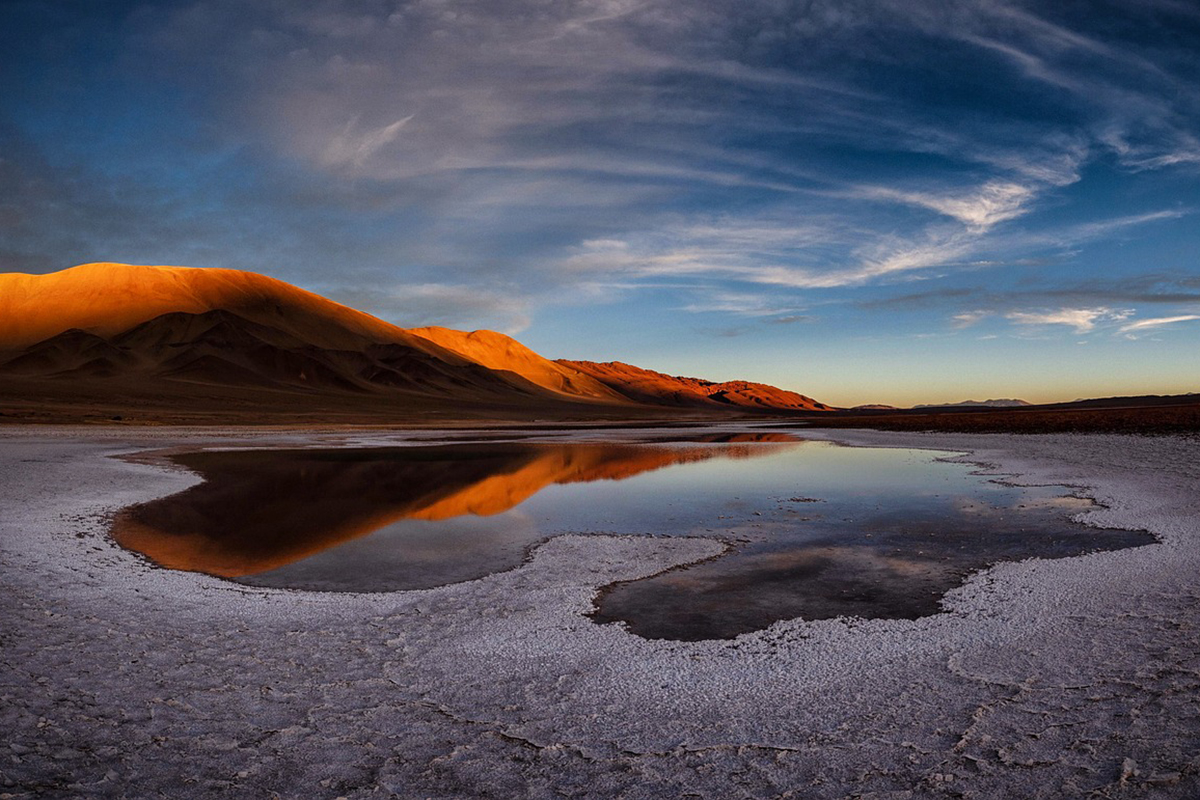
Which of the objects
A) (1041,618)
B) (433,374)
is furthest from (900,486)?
(433,374)

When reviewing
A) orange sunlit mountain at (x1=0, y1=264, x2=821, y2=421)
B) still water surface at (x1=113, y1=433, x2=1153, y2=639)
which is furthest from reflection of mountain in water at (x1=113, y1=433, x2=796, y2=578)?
orange sunlit mountain at (x1=0, y1=264, x2=821, y2=421)

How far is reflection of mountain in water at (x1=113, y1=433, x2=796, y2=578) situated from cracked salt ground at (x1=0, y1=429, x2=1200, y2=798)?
2.30 m

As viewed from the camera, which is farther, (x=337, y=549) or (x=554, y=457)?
(x=554, y=457)

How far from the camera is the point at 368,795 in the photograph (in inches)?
150

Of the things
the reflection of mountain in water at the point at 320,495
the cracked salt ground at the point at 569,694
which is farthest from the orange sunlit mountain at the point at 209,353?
the cracked salt ground at the point at 569,694

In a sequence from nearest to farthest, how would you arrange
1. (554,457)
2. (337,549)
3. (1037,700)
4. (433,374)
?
(1037,700), (337,549), (554,457), (433,374)

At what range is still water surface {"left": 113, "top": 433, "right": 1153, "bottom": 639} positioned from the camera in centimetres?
798

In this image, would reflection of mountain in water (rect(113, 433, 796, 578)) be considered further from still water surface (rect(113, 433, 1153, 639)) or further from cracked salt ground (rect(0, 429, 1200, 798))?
cracked salt ground (rect(0, 429, 1200, 798))

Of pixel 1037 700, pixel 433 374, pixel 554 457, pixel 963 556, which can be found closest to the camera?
pixel 1037 700

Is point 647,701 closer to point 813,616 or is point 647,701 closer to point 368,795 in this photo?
point 368,795

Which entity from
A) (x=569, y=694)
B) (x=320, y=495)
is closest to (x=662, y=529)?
(x=569, y=694)

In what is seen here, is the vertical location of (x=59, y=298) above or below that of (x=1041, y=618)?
above

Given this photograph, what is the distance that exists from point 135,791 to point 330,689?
4.82 feet

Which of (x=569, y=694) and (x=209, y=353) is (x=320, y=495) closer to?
(x=569, y=694)
